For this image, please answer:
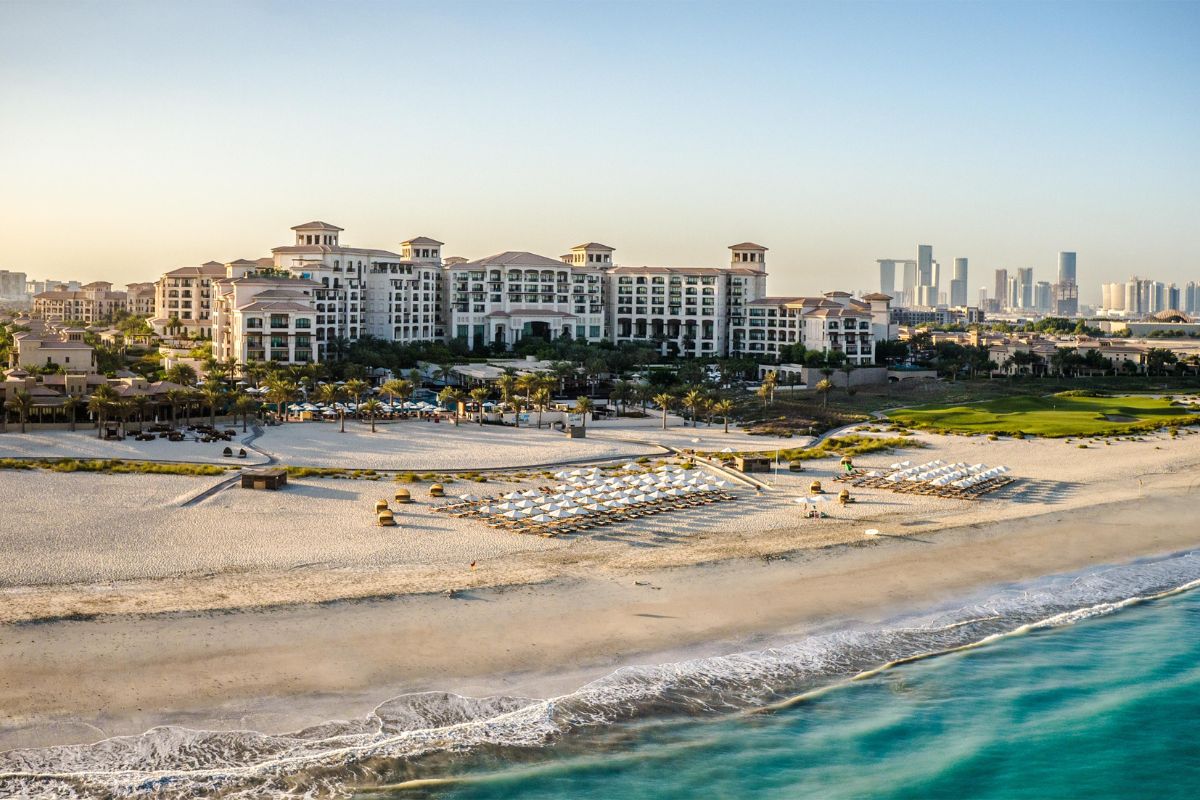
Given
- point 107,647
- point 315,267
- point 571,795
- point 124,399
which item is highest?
point 315,267

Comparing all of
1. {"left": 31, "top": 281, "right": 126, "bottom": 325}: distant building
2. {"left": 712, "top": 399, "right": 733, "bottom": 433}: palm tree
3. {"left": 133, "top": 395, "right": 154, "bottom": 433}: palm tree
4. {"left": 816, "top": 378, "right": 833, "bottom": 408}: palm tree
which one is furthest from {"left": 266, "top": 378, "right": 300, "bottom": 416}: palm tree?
{"left": 31, "top": 281, "right": 126, "bottom": 325}: distant building

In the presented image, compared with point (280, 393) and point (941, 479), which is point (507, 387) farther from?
point (941, 479)

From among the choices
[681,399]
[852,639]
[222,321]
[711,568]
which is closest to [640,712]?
[852,639]

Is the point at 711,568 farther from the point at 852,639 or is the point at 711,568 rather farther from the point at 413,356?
the point at 413,356

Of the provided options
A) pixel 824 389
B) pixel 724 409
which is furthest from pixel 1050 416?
pixel 724 409

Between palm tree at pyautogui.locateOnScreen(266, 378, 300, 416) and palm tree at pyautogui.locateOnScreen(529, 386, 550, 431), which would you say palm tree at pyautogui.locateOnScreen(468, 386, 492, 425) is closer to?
palm tree at pyautogui.locateOnScreen(529, 386, 550, 431)

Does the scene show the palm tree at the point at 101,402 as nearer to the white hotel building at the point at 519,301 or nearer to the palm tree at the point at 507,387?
the palm tree at the point at 507,387

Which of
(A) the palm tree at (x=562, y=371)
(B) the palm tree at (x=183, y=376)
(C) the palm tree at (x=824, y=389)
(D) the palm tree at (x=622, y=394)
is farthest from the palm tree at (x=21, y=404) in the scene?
(C) the palm tree at (x=824, y=389)
